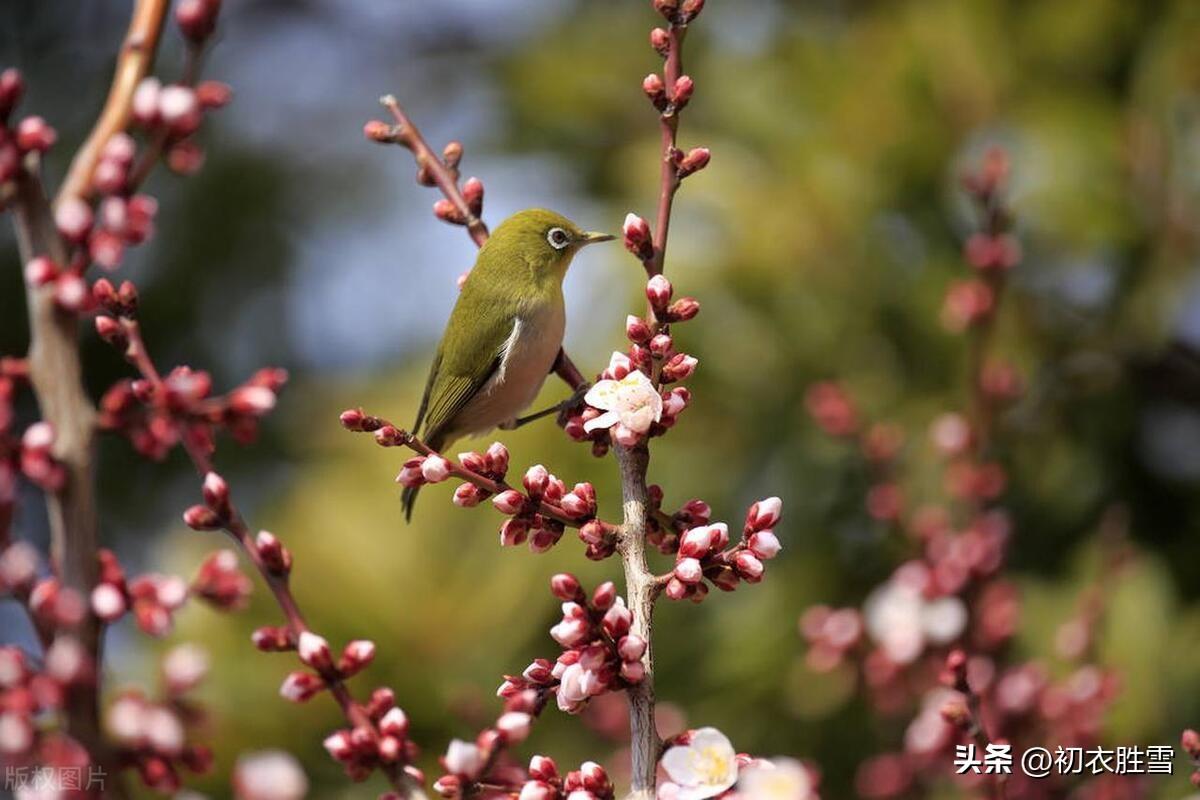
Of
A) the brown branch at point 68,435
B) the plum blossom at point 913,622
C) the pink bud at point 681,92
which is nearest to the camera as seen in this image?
the brown branch at point 68,435

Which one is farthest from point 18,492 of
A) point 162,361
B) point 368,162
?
point 368,162

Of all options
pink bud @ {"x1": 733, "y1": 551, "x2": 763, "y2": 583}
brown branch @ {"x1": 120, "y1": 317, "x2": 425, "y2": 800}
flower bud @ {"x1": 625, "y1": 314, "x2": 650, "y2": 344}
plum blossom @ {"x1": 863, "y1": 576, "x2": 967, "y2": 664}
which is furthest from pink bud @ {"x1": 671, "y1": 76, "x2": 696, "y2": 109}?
plum blossom @ {"x1": 863, "y1": 576, "x2": 967, "y2": 664}

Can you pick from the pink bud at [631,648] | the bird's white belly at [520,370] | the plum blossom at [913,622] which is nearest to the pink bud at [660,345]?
the pink bud at [631,648]

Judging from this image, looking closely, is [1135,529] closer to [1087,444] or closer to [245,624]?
[1087,444]

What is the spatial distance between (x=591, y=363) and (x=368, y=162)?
344 centimetres

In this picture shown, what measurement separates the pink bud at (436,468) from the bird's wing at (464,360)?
81 centimetres

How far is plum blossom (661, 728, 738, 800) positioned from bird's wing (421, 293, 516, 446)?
3.11 feet

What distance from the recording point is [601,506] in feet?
8.59

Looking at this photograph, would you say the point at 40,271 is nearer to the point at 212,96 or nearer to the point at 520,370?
the point at 212,96

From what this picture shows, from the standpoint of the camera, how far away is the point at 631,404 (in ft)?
3.94

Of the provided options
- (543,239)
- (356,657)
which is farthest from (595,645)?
(543,239)

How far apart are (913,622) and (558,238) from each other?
2.78 ft

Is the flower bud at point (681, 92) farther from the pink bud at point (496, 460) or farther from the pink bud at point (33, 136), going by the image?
the pink bud at point (33, 136)

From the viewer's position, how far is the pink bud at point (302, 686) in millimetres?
1217
